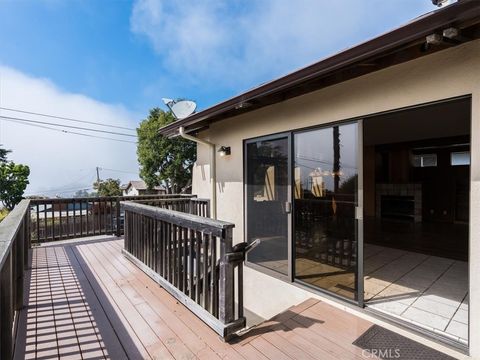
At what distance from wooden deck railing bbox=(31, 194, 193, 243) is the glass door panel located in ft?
6.16

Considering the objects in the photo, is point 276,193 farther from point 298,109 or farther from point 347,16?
point 347,16

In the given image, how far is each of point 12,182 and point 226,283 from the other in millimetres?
20346

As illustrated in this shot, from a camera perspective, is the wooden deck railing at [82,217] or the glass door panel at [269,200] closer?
Answer: the glass door panel at [269,200]

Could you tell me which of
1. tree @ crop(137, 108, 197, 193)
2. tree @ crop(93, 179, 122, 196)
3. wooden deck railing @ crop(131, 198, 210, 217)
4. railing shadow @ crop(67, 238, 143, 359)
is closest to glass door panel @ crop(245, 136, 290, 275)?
wooden deck railing @ crop(131, 198, 210, 217)

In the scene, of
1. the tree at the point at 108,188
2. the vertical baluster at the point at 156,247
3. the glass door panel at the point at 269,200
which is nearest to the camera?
the vertical baluster at the point at 156,247

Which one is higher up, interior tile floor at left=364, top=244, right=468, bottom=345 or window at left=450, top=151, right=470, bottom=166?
window at left=450, top=151, right=470, bottom=166

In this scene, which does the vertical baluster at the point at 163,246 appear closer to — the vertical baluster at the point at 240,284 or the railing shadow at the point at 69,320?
the railing shadow at the point at 69,320

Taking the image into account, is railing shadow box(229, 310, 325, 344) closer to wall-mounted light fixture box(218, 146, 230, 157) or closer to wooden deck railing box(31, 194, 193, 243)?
wall-mounted light fixture box(218, 146, 230, 157)

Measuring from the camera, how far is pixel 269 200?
3855 mm

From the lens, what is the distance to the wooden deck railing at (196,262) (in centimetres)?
216

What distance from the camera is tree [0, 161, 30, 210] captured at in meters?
16.2

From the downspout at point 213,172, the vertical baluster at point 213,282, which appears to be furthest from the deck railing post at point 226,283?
the downspout at point 213,172

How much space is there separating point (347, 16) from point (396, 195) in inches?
216

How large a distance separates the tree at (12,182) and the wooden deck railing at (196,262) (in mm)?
18064
